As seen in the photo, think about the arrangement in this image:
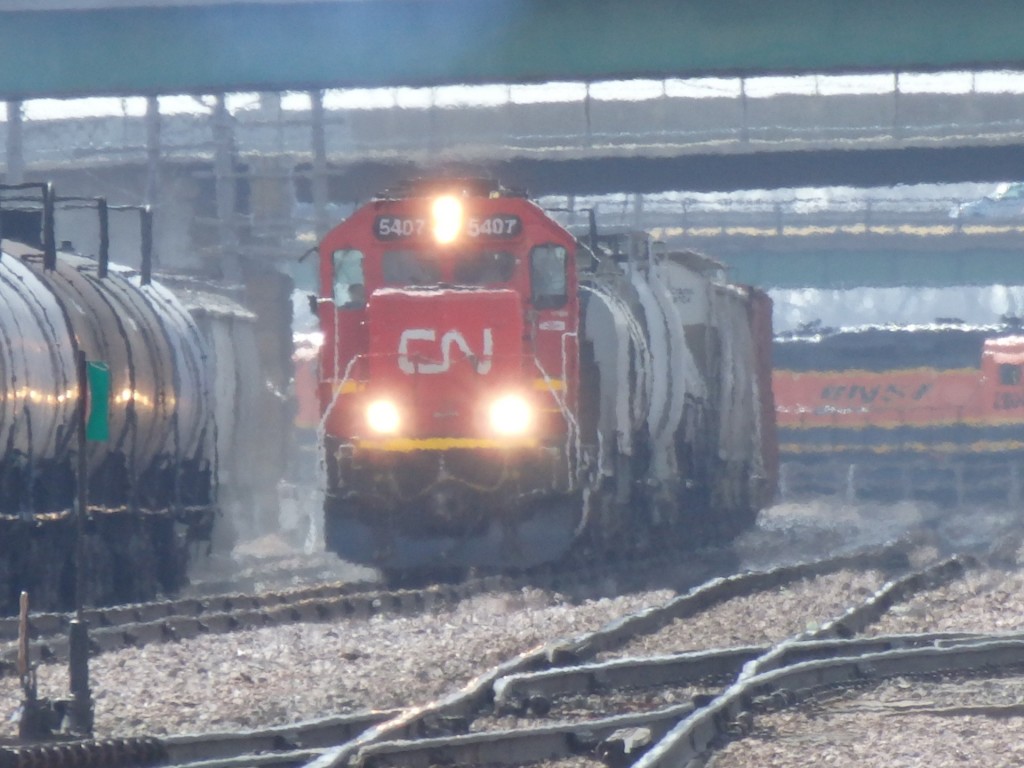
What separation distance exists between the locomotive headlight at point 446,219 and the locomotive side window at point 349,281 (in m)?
0.67

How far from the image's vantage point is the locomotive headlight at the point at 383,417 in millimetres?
14891

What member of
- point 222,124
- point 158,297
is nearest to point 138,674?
point 158,297

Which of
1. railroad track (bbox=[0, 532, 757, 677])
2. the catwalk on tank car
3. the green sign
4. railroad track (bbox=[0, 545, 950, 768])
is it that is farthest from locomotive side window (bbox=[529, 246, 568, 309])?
the green sign

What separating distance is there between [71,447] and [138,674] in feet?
16.4

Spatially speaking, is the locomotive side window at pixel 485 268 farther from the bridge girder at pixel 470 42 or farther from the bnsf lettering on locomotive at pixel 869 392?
the bnsf lettering on locomotive at pixel 869 392

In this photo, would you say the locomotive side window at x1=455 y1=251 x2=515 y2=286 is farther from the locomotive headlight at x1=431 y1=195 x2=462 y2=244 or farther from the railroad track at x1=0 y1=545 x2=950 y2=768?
the railroad track at x1=0 y1=545 x2=950 y2=768

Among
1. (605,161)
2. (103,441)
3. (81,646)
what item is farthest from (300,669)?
(605,161)

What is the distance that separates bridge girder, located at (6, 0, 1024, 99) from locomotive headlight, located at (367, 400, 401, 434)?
579cm

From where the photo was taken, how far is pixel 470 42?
1958 cm

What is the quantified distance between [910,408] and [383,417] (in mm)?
19568

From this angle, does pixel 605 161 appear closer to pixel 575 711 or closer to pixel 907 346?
pixel 907 346

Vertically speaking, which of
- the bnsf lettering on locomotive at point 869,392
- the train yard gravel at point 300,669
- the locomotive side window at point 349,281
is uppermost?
the locomotive side window at point 349,281

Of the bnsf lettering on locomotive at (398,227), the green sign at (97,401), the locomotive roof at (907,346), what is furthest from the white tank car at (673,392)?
the locomotive roof at (907,346)

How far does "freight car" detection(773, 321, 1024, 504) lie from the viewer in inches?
1281
